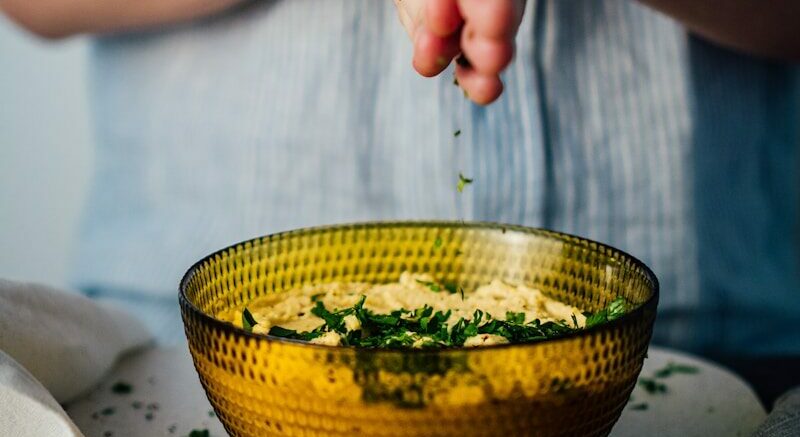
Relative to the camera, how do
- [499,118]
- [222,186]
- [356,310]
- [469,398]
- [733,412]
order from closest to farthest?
[469,398] → [356,310] → [733,412] → [499,118] → [222,186]

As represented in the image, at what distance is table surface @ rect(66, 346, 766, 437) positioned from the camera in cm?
A: 62

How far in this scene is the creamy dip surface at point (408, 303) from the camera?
555 mm

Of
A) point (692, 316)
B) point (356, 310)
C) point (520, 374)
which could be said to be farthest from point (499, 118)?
point (520, 374)

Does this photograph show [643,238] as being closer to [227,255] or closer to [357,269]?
[357,269]

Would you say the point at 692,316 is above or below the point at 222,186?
below

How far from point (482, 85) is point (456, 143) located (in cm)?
50

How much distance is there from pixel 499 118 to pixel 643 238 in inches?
8.8

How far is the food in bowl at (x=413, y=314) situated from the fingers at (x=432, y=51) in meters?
0.15

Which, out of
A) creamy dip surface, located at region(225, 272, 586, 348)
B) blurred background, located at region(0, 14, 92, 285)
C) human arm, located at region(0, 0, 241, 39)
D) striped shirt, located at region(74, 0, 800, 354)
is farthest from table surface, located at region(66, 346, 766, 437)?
blurred background, located at region(0, 14, 92, 285)

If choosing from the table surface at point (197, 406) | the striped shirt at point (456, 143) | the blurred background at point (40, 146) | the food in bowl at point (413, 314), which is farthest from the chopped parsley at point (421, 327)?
the blurred background at point (40, 146)

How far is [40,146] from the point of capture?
1.72 meters

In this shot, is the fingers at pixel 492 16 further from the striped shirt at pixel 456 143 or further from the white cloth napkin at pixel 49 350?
the striped shirt at pixel 456 143

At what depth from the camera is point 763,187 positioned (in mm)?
1115

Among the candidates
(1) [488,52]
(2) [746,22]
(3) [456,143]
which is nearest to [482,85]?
(1) [488,52]
